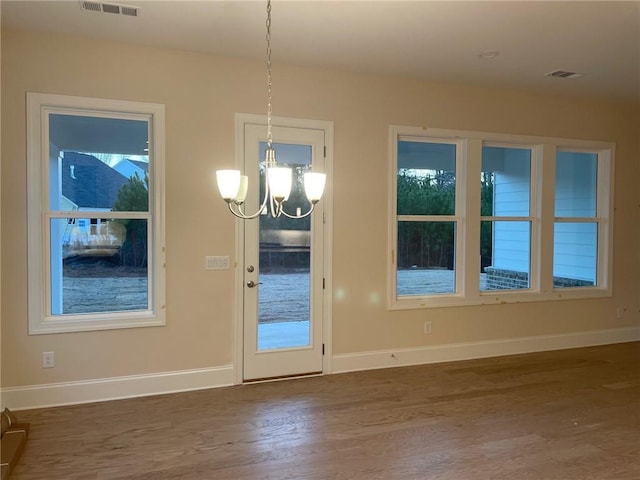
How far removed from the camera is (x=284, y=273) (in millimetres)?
4137

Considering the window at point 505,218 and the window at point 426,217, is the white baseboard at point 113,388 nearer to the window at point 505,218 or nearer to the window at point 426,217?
the window at point 426,217

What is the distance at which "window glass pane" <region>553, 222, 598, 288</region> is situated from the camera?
528 cm

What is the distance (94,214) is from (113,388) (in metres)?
1.40

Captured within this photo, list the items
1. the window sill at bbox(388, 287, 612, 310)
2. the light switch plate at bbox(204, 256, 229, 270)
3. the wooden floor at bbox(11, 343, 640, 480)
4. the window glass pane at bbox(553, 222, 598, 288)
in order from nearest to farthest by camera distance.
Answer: the wooden floor at bbox(11, 343, 640, 480) → the light switch plate at bbox(204, 256, 229, 270) → the window sill at bbox(388, 287, 612, 310) → the window glass pane at bbox(553, 222, 598, 288)

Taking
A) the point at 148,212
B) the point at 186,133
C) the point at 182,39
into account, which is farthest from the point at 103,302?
the point at 182,39

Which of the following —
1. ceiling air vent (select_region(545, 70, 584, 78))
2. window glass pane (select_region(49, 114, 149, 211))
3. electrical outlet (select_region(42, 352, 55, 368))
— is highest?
ceiling air vent (select_region(545, 70, 584, 78))

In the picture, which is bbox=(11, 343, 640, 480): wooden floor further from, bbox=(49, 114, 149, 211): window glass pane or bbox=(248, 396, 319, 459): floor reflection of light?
bbox=(49, 114, 149, 211): window glass pane

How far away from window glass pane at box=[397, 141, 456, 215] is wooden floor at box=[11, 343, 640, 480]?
1.66 metres

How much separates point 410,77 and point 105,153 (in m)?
2.84

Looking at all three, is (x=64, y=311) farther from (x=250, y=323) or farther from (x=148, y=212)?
(x=250, y=323)

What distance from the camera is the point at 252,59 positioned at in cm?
391

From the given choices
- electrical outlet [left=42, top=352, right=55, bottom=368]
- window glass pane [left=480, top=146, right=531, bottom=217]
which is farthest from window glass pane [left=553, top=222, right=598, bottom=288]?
electrical outlet [left=42, top=352, right=55, bottom=368]

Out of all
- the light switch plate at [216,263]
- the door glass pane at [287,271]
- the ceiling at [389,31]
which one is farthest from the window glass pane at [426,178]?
the light switch plate at [216,263]

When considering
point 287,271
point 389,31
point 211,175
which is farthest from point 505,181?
point 211,175
